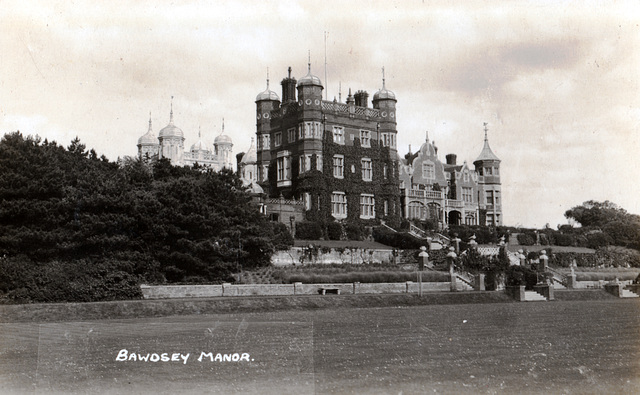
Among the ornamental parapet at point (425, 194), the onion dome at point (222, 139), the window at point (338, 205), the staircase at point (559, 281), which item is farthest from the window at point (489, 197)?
the onion dome at point (222, 139)

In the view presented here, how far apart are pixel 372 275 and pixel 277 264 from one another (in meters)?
7.03

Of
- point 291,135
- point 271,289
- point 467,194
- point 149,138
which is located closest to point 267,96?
point 291,135

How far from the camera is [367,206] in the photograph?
55844 mm

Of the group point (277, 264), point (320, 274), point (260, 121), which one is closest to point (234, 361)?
point (320, 274)

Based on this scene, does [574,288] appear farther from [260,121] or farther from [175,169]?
[260,121]

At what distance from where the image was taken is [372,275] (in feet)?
120

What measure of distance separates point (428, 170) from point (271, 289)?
37674 mm

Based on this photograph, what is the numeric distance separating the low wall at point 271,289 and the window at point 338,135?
69.1 feet

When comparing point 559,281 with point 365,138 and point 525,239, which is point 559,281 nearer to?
point 525,239

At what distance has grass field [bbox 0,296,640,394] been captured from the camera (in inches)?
404

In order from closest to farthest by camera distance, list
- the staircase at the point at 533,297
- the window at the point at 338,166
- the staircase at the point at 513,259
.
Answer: the staircase at the point at 533,297, the staircase at the point at 513,259, the window at the point at 338,166

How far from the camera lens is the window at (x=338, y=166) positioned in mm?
54781

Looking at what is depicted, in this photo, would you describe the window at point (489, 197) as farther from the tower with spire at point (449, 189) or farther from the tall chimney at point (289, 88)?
the tall chimney at point (289, 88)

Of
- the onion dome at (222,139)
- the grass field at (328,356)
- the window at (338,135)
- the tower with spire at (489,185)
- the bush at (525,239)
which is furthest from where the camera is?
the onion dome at (222,139)
